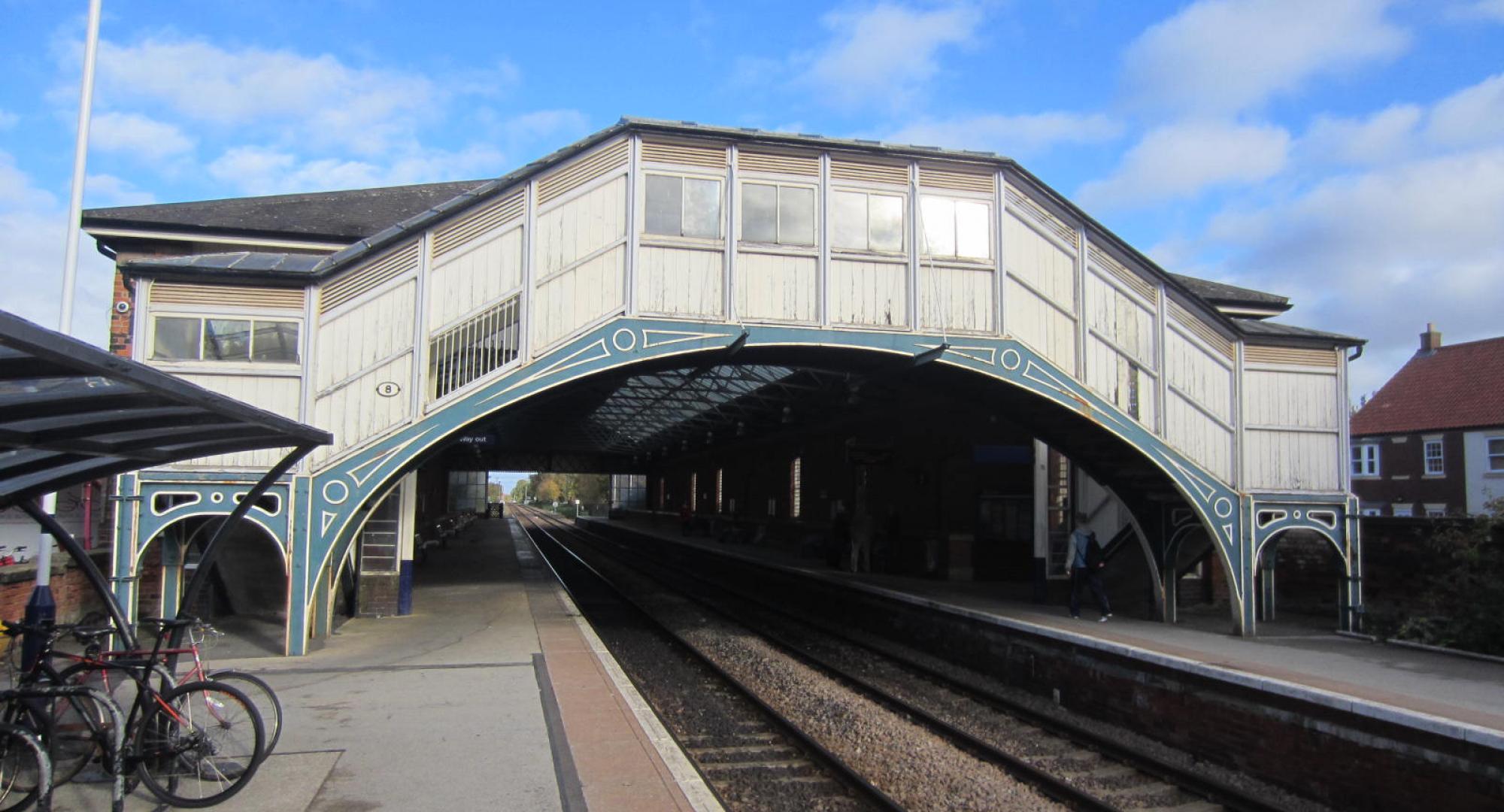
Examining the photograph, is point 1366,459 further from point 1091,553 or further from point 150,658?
point 150,658

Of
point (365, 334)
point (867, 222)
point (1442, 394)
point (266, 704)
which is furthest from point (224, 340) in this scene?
point (1442, 394)

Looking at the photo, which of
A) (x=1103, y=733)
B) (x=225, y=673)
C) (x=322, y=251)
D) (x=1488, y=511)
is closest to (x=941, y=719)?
(x=1103, y=733)

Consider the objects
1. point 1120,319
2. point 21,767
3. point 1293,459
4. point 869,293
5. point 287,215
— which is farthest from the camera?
point 287,215

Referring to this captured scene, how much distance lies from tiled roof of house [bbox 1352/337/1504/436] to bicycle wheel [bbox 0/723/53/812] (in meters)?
37.4

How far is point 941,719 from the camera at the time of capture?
9.98 m

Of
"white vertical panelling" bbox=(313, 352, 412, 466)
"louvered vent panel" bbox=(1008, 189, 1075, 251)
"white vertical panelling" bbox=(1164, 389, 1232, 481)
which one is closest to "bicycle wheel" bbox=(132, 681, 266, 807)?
"white vertical panelling" bbox=(313, 352, 412, 466)

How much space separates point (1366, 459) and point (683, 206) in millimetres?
33765

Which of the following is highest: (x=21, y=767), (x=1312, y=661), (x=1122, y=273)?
(x=1122, y=273)

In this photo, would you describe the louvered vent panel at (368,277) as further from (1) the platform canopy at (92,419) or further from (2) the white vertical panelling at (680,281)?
(1) the platform canopy at (92,419)

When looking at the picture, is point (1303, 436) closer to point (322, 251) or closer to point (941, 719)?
point (941, 719)

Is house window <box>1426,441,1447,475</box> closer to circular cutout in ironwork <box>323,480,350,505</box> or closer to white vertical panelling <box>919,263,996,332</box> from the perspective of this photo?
white vertical panelling <box>919,263,996,332</box>

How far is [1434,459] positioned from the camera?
33.5m

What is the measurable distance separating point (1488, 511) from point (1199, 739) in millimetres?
7101

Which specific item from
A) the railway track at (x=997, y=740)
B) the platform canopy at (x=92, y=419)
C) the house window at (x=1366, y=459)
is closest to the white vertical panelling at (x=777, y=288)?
the railway track at (x=997, y=740)
